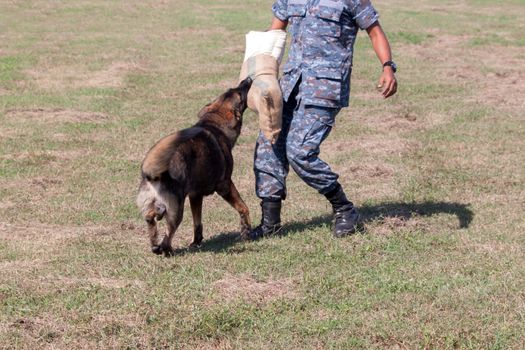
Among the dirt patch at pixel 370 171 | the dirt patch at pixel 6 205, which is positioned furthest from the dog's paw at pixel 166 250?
the dirt patch at pixel 370 171

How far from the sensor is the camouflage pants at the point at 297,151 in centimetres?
678

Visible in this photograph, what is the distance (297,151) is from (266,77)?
2.19ft

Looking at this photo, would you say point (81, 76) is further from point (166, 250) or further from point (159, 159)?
point (159, 159)

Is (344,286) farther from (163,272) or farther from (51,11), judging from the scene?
(51,11)

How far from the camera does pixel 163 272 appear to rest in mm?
6082

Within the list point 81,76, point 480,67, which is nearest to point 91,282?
point 81,76

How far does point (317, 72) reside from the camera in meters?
6.75

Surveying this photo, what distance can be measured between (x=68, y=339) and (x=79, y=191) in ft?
14.3

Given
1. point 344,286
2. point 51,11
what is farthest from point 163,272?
point 51,11

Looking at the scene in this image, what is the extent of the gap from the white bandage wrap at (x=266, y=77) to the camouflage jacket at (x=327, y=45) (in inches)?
9.0

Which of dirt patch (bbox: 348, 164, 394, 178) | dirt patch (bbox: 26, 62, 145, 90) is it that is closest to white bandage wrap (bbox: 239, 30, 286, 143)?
dirt patch (bbox: 348, 164, 394, 178)

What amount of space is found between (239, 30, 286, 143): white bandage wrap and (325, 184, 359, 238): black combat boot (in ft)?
2.24

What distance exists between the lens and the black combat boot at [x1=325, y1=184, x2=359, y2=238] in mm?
7070

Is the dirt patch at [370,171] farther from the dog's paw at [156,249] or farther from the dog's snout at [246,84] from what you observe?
the dog's paw at [156,249]
